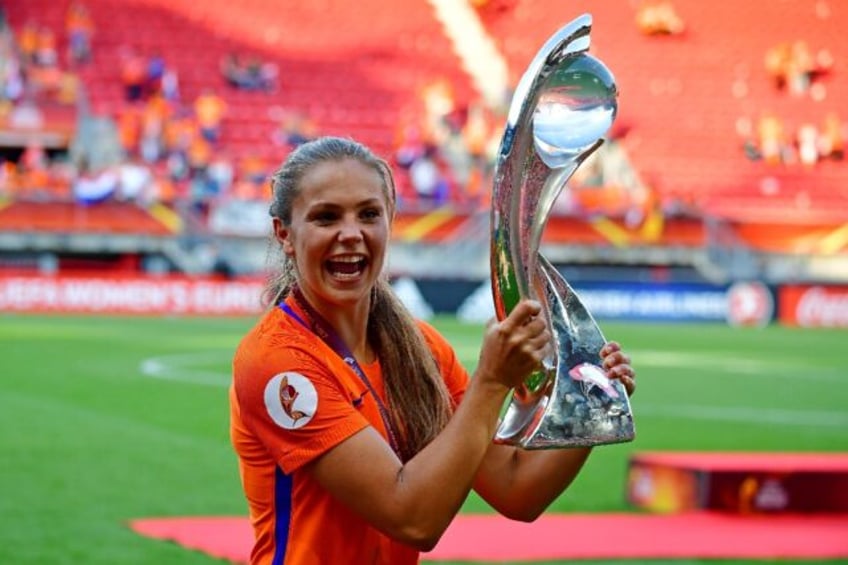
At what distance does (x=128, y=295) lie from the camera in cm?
2636

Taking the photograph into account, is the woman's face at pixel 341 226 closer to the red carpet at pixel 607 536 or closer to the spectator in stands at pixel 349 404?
the spectator in stands at pixel 349 404

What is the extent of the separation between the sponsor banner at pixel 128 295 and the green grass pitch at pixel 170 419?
2.48 meters

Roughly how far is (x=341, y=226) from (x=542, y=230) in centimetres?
44

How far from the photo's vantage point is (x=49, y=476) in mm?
8672

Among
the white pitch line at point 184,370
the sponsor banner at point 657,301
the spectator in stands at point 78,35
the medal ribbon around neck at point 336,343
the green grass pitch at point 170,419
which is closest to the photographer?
the medal ribbon around neck at point 336,343

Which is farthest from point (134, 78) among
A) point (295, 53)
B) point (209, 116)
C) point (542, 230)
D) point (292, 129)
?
point (542, 230)

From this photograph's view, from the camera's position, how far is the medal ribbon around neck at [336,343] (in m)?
2.85

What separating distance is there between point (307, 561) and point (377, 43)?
104 ft

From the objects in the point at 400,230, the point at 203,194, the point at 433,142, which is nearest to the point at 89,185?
the point at 203,194

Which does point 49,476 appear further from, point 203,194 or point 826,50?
point 826,50

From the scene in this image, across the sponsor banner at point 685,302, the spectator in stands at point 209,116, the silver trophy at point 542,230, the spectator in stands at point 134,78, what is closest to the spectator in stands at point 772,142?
the sponsor banner at point 685,302

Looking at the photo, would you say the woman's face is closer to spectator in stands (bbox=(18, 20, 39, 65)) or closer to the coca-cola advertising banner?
the coca-cola advertising banner

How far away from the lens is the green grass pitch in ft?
24.5

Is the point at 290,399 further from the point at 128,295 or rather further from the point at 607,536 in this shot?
the point at 128,295
